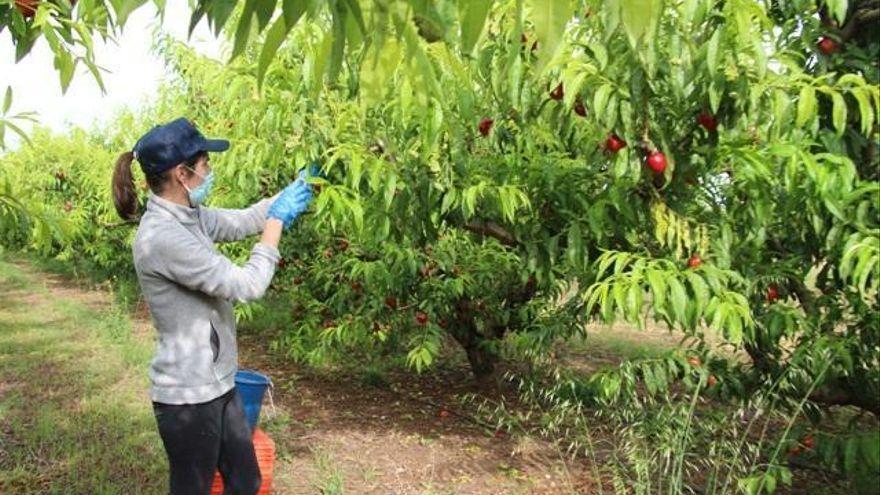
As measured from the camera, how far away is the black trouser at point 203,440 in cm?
222

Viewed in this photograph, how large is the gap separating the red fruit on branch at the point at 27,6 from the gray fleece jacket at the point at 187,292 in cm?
61

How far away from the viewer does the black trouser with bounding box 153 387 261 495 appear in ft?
7.29

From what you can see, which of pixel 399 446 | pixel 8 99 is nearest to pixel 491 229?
pixel 399 446

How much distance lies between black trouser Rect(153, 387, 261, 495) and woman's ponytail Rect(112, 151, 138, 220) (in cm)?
63

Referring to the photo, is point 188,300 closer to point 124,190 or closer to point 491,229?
point 124,190

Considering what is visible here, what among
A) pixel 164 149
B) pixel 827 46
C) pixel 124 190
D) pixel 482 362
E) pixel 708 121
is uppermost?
pixel 827 46

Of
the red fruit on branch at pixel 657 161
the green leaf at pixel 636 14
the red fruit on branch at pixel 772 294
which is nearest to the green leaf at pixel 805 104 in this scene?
the red fruit on branch at pixel 657 161

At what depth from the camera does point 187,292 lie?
2.23 metres

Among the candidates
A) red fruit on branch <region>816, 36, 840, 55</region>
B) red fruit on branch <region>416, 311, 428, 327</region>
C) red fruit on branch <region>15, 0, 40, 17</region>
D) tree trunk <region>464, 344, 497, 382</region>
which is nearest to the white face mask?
red fruit on branch <region>15, 0, 40, 17</region>

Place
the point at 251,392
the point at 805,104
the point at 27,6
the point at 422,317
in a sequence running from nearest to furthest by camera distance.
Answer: the point at 27,6 → the point at 805,104 → the point at 251,392 → the point at 422,317

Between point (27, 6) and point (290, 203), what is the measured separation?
1044 millimetres

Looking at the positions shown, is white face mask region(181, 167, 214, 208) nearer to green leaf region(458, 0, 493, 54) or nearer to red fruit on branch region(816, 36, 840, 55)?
green leaf region(458, 0, 493, 54)

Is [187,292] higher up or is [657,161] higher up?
[657,161]

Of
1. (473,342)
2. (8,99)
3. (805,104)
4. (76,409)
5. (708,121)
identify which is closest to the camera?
(8,99)
